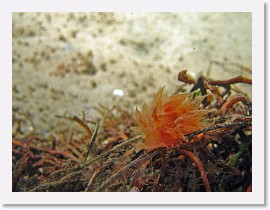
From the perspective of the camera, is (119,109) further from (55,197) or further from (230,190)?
(230,190)

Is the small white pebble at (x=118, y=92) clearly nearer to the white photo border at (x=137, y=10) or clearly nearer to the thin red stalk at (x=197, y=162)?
the white photo border at (x=137, y=10)

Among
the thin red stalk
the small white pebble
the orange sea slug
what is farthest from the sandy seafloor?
the thin red stalk

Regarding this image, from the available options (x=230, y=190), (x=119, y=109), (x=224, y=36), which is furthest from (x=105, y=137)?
(x=224, y=36)

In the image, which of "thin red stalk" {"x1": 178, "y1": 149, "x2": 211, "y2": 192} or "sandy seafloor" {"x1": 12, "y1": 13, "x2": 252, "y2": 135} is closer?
"thin red stalk" {"x1": 178, "y1": 149, "x2": 211, "y2": 192}

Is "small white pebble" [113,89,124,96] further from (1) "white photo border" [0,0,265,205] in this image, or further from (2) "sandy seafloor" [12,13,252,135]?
(1) "white photo border" [0,0,265,205]

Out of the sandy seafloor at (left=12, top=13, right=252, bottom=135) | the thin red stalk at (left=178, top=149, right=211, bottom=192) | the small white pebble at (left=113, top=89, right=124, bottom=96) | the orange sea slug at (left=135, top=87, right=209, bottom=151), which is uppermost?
the sandy seafloor at (left=12, top=13, right=252, bottom=135)

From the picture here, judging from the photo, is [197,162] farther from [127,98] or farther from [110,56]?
[110,56]

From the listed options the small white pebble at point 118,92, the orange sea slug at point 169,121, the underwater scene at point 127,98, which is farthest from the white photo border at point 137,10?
the small white pebble at point 118,92
